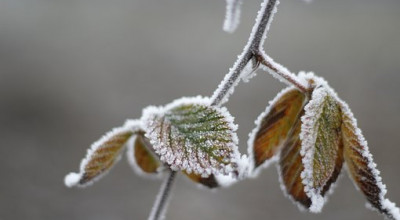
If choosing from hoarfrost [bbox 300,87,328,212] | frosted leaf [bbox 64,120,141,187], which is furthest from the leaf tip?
hoarfrost [bbox 300,87,328,212]

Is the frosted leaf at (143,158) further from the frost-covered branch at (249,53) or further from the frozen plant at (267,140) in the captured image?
the frost-covered branch at (249,53)

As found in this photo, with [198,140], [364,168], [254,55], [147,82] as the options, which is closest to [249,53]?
[254,55]

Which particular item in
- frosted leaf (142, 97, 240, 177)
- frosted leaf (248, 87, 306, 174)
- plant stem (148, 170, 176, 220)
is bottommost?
plant stem (148, 170, 176, 220)

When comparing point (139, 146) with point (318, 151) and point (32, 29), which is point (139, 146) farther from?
point (32, 29)

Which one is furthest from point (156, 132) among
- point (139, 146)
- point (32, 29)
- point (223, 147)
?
point (32, 29)

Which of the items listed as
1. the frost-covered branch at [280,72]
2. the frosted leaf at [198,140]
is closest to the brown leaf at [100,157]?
the frosted leaf at [198,140]

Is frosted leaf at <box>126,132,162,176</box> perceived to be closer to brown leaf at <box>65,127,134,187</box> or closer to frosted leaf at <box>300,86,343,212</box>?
brown leaf at <box>65,127,134,187</box>
